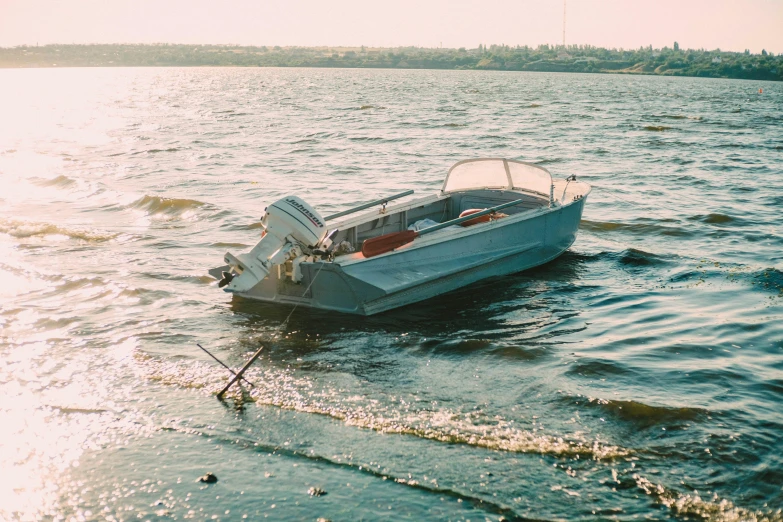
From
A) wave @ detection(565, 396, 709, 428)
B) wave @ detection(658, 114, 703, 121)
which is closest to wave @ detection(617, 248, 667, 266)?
wave @ detection(565, 396, 709, 428)

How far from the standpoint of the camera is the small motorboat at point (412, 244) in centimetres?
967

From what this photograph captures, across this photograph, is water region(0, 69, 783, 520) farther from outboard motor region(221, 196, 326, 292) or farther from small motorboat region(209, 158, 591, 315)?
outboard motor region(221, 196, 326, 292)

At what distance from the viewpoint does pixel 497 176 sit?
546 inches

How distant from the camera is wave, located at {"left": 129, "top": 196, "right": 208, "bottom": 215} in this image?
1814 cm

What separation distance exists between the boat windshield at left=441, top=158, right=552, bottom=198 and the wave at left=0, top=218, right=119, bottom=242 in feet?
23.7

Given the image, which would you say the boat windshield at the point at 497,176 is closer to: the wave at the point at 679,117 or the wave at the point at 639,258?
the wave at the point at 639,258

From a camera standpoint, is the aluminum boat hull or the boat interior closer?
the aluminum boat hull

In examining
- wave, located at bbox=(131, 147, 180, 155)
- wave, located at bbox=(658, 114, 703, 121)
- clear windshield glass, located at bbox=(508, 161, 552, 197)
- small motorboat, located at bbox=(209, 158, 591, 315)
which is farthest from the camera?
wave, located at bbox=(658, 114, 703, 121)

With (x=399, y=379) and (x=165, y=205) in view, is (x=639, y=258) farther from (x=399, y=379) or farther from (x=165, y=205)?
(x=165, y=205)

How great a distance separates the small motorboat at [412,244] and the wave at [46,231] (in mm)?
5803

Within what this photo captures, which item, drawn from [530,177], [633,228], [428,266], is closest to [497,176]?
[530,177]

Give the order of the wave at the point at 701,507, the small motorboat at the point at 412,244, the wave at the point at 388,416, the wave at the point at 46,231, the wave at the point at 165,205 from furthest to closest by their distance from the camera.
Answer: the wave at the point at 165,205
the wave at the point at 46,231
the small motorboat at the point at 412,244
the wave at the point at 388,416
the wave at the point at 701,507

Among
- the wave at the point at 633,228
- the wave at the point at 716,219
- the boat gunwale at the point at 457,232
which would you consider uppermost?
the boat gunwale at the point at 457,232

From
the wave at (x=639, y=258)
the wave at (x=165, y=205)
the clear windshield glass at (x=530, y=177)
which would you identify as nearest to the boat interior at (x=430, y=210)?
the clear windshield glass at (x=530, y=177)
